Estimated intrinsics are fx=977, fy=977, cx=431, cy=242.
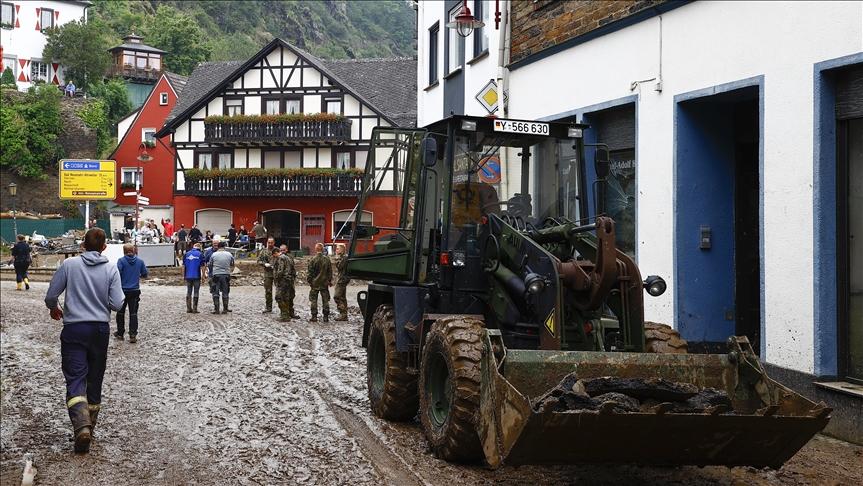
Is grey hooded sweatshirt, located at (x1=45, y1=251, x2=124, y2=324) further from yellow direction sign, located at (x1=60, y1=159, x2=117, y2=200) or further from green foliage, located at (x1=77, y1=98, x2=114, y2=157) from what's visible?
green foliage, located at (x1=77, y1=98, x2=114, y2=157)

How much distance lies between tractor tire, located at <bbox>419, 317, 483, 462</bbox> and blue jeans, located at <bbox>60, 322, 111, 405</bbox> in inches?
109

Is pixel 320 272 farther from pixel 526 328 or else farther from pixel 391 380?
pixel 526 328

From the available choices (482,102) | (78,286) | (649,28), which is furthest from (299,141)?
(78,286)

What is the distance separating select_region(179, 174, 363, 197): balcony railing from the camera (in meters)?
48.8

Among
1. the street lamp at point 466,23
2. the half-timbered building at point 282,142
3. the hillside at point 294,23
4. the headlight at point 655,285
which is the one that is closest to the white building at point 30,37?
the hillside at point 294,23

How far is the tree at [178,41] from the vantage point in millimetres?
87625

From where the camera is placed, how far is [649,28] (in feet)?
40.0

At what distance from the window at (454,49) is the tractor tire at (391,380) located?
38.8 ft

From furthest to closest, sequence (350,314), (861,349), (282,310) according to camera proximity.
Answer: (350,314)
(282,310)
(861,349)

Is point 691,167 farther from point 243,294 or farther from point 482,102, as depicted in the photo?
point 243,294

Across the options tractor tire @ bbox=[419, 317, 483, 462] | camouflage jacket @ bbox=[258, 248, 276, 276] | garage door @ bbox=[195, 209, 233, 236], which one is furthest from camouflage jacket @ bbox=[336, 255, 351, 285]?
garage door @ bbox=[195, 209, 233, 236]

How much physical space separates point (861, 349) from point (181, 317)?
51.7 feet

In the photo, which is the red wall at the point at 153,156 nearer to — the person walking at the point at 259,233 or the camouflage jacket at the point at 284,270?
the person walking at the point at 259,233

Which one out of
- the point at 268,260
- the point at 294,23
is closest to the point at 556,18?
the point at 268,260
